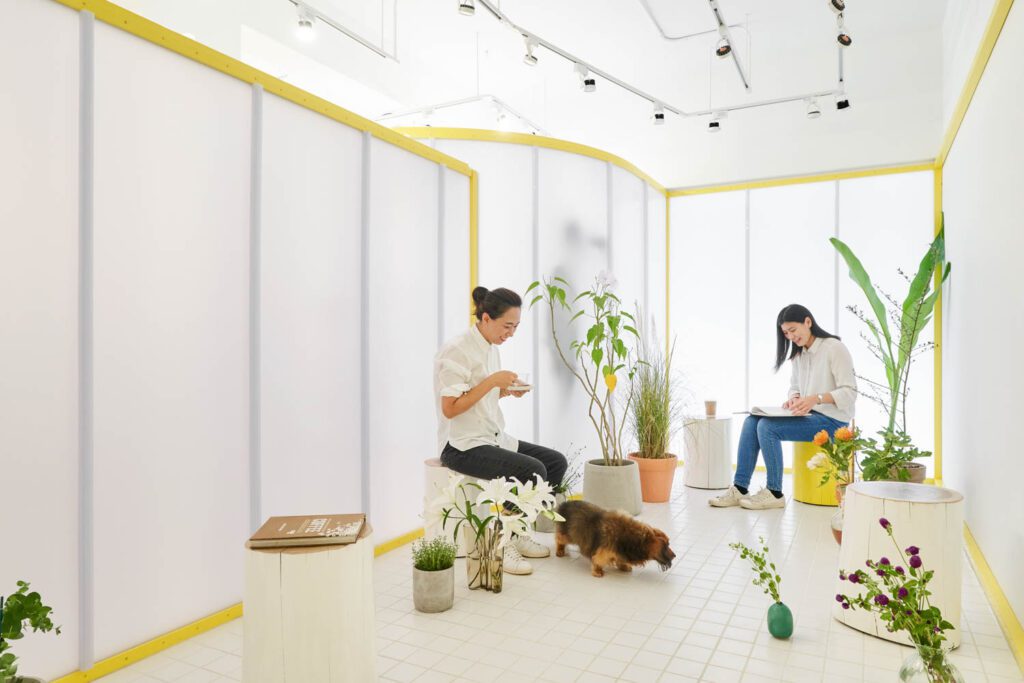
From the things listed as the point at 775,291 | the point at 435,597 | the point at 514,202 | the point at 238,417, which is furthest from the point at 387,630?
the point at 775,291

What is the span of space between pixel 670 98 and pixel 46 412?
557 centimetres

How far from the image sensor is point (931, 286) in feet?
16.8

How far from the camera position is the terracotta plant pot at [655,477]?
4.56m

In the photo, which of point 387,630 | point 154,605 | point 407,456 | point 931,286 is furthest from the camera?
point 931,286

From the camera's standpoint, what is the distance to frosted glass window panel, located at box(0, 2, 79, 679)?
195cm

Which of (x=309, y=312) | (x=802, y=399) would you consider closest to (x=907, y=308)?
(x=802, y=399)

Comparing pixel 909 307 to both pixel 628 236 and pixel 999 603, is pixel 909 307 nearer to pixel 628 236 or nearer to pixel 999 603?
pixel 628 236

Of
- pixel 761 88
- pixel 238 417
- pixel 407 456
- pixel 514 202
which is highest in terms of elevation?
pixel 761 88

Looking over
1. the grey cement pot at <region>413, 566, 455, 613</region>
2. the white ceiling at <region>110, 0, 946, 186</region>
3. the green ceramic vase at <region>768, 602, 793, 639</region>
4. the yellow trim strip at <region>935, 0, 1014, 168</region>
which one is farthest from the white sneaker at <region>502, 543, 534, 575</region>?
the white ceiling at <region>110, 0, 946, 186</region>

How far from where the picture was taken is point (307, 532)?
6.40ft

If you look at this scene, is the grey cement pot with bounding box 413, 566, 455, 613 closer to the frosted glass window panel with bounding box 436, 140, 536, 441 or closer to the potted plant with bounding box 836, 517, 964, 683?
the potted plant with bounding box 836, 517, 964, 683

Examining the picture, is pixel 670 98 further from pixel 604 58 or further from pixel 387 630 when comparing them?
pixel 387 630

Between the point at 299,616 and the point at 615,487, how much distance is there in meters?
2.54

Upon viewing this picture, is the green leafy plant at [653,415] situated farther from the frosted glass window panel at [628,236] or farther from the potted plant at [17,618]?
the potted plant at [17,618]
